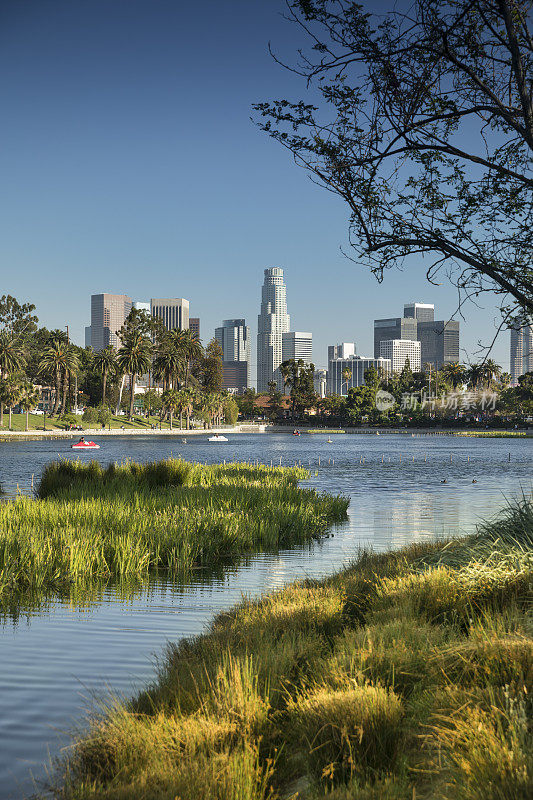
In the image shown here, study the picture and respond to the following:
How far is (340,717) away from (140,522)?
12.0m

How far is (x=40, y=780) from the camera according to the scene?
5422 millimetres

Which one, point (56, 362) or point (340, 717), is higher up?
point (56, 362)

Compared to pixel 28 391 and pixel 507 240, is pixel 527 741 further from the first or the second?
pixel 28 391

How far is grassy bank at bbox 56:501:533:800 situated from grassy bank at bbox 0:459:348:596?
6.24 m

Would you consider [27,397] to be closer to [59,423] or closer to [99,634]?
[59,423]

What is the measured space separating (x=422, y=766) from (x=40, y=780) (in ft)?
9.74

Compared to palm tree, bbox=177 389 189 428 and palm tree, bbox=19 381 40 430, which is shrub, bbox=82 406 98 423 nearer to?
palm tree, bbox=19 381 40 430

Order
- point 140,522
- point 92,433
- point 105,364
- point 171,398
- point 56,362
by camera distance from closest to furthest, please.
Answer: point 140,522
point 92,433
point 56,362
point 105,364
point 171,398

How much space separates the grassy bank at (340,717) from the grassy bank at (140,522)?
6243 millimetres

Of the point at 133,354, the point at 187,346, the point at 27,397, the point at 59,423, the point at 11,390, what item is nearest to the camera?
the point at 11,390

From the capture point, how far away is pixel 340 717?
16.1ft

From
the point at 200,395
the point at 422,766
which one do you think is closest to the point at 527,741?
the point at 422,766

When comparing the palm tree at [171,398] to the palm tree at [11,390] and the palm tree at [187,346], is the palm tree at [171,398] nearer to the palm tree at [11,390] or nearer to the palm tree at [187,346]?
the palm tree at [187,346]

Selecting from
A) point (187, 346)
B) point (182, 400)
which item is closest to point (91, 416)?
point (182, 400)
